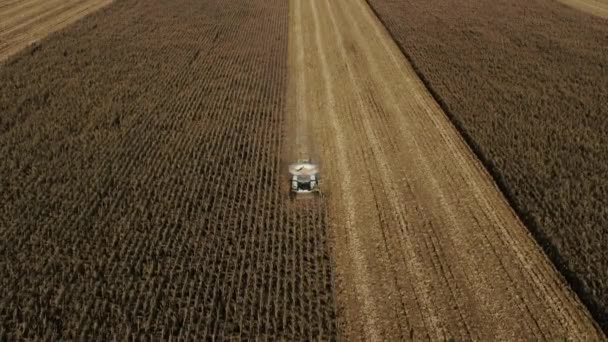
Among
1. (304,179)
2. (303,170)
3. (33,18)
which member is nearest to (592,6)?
(303,170)

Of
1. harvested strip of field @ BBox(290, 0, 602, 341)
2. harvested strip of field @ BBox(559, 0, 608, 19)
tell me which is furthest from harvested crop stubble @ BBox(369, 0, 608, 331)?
harvested strip of field @ BBox(559, 0, 608, 19)

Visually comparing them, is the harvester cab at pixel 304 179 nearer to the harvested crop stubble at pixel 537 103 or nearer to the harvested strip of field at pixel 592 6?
the harvested crop stubble at pixel 537 103

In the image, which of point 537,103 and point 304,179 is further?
point 537,103

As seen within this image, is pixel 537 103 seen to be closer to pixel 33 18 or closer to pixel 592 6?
pixel 592 6

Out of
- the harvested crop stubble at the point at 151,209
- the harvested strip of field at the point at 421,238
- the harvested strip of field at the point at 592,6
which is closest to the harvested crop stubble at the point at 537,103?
the harvested strip of field at the point at 421,238

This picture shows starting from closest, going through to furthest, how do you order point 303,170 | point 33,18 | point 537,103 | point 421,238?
point 421,238 → point 303,170 → point 537,103 → point 33,18
